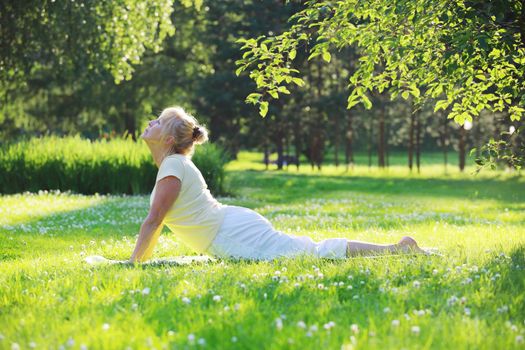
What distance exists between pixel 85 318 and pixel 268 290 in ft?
5.21

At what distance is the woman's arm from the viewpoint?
709 centimetres

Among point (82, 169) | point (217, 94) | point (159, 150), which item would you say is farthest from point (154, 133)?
point (217, 94)

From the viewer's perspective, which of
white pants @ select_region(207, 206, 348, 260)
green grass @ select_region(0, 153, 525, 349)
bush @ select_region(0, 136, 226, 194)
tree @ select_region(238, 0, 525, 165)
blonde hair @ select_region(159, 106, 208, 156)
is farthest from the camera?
bush @ select_region(0, 136, 226, 194)

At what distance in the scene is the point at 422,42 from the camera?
7.74m

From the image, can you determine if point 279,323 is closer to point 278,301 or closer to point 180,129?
point 278,301

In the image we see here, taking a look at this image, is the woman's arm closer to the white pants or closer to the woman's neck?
the woman's neck

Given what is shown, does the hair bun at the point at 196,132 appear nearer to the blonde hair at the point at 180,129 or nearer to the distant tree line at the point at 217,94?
the blonde hair at the point at 180,129

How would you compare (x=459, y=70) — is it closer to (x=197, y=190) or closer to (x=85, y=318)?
(x=197, y=190)

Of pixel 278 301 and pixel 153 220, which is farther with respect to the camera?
pixel 153 220

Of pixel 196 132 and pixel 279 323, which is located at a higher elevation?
pixel 196 132

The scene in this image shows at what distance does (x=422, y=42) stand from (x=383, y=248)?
262 centimetres

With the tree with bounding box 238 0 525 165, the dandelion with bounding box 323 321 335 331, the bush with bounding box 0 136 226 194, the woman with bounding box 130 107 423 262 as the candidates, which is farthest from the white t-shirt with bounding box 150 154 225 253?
the bush with bounding box 0 136 226 194

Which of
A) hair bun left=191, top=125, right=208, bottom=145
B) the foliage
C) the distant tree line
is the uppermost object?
the distant tree line

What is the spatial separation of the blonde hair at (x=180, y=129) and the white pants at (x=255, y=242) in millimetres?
1015
